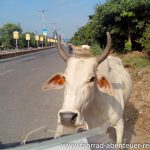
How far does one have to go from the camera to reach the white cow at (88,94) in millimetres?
3941

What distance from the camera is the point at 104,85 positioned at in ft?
14.8

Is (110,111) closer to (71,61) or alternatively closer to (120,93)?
(120,93)

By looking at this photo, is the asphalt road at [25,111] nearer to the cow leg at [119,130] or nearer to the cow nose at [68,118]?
the cow leg at [119,130]

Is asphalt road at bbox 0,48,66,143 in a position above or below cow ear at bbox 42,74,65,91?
below

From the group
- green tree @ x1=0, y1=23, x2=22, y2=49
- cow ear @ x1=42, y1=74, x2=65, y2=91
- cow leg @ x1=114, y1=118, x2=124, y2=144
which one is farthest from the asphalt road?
green tree @ x1=0, y1=23, x2=22, y2=49

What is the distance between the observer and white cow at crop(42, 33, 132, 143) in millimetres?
3941

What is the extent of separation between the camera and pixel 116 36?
84.6 feet

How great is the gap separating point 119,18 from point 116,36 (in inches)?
101

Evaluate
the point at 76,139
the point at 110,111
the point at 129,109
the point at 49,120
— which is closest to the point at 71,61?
the point at 110,111

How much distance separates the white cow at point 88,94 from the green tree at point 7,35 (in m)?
89.8

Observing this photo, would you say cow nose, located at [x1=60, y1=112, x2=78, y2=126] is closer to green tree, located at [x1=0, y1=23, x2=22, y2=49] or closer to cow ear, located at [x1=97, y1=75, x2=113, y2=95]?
cow ear, located at [x1=97, y1=75, x2=113, y2=95]

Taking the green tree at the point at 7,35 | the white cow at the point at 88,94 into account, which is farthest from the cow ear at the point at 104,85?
the green tree at the point at 7,35

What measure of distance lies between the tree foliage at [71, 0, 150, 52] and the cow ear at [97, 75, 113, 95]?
709 inches

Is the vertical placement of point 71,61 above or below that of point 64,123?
above
